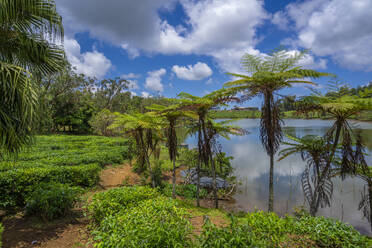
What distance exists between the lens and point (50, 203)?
12.4 feet

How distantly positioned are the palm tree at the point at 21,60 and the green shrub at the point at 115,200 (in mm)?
1916

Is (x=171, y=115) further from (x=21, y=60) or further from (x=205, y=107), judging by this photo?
(x=21, y=60)

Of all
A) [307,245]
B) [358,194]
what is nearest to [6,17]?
[307,245]

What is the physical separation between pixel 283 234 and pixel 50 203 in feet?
15.1

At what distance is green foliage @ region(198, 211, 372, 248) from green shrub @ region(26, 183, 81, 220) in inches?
138

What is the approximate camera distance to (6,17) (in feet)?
10.1

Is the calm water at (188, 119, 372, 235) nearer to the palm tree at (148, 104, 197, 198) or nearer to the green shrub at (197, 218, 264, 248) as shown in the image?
the palm tree at (148, 104, 197, 198)

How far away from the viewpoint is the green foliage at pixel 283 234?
195 cm

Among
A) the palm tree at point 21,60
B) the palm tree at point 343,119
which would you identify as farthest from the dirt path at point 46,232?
the palm tree at point 343,119

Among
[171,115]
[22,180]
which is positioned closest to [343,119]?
[171,115]

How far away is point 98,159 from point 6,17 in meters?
7.67

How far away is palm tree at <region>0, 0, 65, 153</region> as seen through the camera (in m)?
3.01

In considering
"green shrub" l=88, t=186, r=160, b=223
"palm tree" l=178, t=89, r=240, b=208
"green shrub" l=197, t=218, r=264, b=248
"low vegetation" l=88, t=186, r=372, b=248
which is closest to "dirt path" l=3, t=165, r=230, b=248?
"green shrub" l=88, t=186, r=160, b=223

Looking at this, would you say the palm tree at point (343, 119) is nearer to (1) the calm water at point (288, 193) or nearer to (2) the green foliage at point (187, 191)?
(1) the calm water at point (288, 193)
